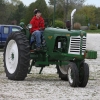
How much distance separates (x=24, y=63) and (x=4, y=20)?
82375 millimetres

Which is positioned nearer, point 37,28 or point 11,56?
point 37,28

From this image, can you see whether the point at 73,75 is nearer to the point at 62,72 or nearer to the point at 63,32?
the point at 63,32

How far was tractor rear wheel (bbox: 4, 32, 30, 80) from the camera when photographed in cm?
1362

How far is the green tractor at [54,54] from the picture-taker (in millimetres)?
12688

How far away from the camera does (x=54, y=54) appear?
13797 millimetres

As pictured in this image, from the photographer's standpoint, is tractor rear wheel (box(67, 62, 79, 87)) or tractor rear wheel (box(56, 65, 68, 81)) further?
tractor rear wheel (box(56, 65, 68, 81))

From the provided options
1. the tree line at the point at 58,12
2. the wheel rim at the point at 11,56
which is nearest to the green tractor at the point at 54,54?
the wheel rim at the point at 11,56

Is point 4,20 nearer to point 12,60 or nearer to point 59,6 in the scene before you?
point 59,6

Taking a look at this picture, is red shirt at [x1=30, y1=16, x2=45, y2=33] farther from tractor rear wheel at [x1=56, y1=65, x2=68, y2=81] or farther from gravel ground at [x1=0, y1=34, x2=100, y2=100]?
tractor rear wheel at [x1=56, y1=65, x2=68, y2=81]

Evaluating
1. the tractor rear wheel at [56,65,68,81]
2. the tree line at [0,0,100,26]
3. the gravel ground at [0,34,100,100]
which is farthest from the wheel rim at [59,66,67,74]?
the tree line at [0,0,100,26]

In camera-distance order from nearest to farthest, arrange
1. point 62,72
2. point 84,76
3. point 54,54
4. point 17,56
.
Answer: point 84,76 → point 54,54 → point 17,56 → point 62,72

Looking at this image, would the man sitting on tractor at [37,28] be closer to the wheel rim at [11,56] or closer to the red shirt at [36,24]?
the red shirt at [36,24]

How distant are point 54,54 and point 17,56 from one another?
3.50ft

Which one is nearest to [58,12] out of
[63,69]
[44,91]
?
[63,69]
